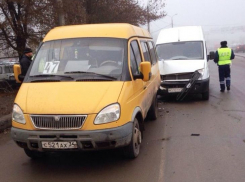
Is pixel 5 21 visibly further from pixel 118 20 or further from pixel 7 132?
pixel 118 20

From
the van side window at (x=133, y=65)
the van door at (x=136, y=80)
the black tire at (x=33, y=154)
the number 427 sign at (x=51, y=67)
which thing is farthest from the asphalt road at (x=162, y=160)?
the number 427 sign at (x=51, y=67)

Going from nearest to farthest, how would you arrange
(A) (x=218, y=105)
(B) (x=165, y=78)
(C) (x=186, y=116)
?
(C) (x=186, y=116), (A) (x=218, y=105), (B) (x=165, y=78)

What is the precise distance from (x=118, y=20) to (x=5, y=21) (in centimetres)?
1065

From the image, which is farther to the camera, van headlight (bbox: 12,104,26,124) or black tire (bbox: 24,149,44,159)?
black tire (bbox: 24,149,44,159)

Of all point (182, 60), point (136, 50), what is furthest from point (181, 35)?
point (136, 50)

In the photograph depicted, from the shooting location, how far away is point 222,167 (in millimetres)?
4781

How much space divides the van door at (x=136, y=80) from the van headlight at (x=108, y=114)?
0.66m

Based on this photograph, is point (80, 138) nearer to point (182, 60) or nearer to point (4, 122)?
point (4, 122)

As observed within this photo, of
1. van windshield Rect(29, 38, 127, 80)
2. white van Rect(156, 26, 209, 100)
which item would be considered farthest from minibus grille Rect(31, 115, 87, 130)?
white van Rect(156, 26, 209, 100)

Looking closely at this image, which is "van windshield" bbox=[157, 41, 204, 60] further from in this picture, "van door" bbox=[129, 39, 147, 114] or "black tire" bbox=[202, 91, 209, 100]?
"van door" bbox=[129, 39, 147, 114]

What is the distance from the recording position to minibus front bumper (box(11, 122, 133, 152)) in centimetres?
450

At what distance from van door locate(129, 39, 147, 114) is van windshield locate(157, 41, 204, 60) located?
4573 millimetres

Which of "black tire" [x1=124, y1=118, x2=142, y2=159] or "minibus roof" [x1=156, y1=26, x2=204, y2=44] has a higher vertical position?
"minibus roof" [x1=156, y1=26, x2=204, y2=44]

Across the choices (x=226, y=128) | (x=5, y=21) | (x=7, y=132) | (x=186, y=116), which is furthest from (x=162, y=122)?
(x=5, y=21)
